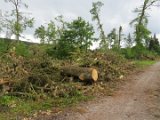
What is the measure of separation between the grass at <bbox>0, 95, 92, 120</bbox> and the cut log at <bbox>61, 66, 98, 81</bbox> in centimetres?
198

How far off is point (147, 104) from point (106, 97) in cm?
171

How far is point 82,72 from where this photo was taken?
40.8ft

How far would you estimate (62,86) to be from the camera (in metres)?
10.8

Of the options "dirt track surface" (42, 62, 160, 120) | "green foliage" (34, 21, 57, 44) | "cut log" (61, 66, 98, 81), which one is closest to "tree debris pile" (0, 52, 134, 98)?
"cut log" (61, 66, 98, 81)

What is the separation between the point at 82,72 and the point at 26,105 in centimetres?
394

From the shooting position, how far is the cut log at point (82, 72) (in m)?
12.3

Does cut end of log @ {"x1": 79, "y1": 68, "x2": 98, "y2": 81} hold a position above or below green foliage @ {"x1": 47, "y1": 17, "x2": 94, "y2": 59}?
below

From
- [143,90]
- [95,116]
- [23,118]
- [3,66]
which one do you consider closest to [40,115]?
[23,118]

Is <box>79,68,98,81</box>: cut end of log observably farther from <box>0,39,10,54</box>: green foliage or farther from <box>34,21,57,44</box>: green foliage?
<box>34,21,57,44</box>: green foliage

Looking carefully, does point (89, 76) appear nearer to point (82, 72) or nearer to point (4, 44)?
point (82, 72)

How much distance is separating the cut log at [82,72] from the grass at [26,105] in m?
1.98

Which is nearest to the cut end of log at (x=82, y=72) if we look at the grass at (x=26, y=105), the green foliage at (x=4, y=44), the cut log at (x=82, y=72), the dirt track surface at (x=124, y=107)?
the cut log at (x=82, y=72)

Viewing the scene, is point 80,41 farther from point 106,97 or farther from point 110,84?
point 106,97

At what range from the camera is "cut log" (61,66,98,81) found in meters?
12.3
